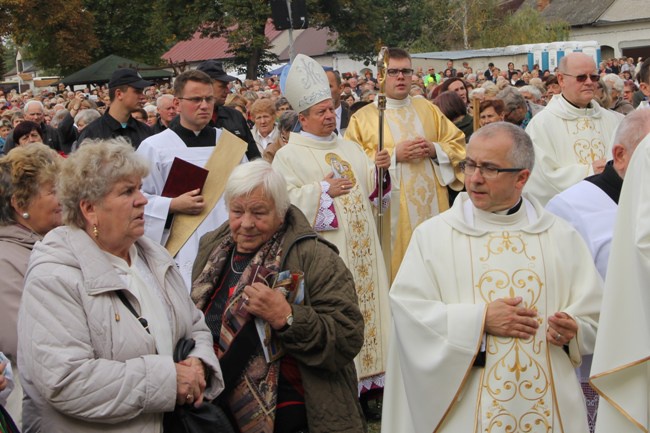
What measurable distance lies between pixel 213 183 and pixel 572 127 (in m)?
2.98

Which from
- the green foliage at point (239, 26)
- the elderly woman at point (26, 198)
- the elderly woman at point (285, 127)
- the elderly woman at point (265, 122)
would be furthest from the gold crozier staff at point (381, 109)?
the green foliage at point (239, 26)

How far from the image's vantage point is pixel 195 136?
6363mm

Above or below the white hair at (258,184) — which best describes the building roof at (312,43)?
below

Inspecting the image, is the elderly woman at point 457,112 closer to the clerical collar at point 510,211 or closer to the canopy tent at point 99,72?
the clerical collar at point 510,211

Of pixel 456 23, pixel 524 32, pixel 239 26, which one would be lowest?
pixel 524 32

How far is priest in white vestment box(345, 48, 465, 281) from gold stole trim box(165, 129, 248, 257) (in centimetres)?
169

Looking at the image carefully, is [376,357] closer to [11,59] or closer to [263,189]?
[263,189]

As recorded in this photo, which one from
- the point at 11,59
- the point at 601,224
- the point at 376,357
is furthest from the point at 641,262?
the point at 11,59

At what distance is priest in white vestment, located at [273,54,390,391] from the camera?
641 centimetres

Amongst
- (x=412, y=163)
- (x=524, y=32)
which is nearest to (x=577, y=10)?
(x=524, y=32)

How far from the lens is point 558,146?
751 cm

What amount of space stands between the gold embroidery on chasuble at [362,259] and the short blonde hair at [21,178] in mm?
2437

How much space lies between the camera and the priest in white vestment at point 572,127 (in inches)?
289

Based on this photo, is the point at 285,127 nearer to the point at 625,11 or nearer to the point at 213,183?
the point at 213,183
